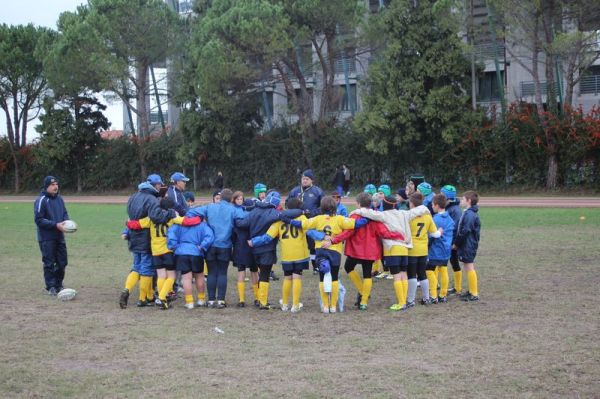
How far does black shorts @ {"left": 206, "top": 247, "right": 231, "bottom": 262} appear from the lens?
1098 centimetres

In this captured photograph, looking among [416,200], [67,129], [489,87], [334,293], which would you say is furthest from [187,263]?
[67,129]

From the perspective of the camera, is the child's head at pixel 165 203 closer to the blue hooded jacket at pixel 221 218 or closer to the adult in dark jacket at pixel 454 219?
the blue hooded jacket at pixel 221 218

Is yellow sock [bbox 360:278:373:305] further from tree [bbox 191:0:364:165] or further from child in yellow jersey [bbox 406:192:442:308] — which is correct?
tree [bbox 191:0:364:165]

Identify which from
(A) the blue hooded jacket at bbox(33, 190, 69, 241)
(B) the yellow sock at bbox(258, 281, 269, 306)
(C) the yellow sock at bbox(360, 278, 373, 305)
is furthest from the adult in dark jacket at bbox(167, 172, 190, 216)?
(C) the yellow sock at bbox(360, 278, 373, 305)

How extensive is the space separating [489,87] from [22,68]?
101ft

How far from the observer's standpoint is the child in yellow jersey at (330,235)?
34.2 ft

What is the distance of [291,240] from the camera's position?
1063 cm

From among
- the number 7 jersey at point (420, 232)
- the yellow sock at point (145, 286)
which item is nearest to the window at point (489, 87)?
the number 7 jersey at point (420, 232)

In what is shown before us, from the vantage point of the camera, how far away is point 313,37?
129 feet

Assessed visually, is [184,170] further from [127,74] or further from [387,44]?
[387,44]

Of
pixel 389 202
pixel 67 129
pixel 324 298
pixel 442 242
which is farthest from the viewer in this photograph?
pixel 67 129

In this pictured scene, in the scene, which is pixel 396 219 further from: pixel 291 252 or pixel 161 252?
pixel 161 252

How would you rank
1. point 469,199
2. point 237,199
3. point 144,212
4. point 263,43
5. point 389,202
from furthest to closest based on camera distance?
point 263,43 → point 389,202 → point 237,199 → point 469,199 → point 144,212

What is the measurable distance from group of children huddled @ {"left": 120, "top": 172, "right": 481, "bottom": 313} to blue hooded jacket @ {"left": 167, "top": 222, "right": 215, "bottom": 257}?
1cm
